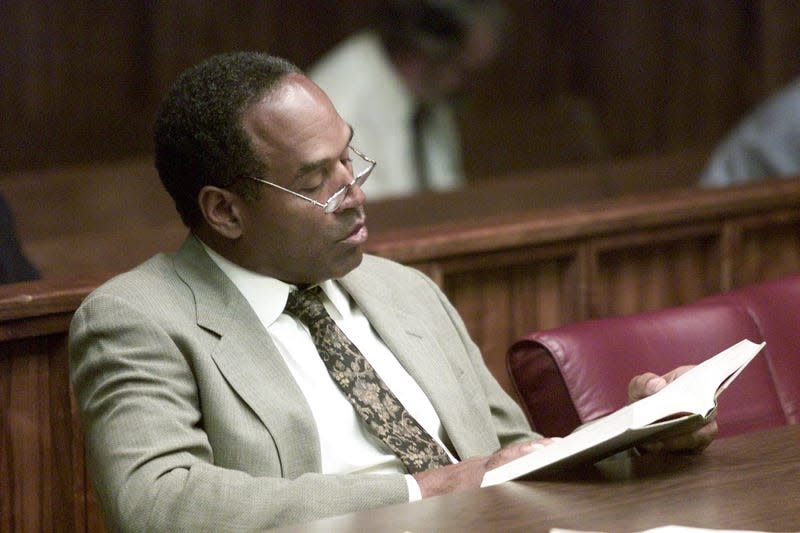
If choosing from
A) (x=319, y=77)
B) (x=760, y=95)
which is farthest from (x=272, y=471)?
(x=760, y=95)

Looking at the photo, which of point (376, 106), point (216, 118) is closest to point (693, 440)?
point (216, 118)

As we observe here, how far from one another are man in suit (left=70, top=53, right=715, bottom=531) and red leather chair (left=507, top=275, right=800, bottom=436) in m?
0.15

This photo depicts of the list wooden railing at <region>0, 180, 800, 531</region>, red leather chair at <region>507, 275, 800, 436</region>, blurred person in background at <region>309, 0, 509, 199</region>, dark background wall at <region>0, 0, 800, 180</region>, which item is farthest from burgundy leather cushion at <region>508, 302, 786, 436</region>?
dark background wall at <region>0, 0, 800, 180</region>

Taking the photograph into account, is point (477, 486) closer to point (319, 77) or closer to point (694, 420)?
point (694, 420)

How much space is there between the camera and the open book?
176cm

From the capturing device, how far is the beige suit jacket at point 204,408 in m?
1.95

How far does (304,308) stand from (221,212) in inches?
8.4

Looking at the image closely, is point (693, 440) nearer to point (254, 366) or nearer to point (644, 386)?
point (644, 386)

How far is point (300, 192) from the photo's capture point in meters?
2.26

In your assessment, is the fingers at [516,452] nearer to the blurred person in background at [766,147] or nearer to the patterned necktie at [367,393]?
the patterned necktie at [367,393]

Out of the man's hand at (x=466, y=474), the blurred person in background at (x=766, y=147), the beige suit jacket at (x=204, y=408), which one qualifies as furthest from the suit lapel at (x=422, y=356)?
the blurred person in background at (x=766, y=147)

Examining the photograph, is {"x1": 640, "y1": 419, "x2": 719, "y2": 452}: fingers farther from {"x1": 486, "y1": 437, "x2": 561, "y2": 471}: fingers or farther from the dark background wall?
the dark background wall

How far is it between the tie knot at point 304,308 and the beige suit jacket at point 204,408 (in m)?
0.10

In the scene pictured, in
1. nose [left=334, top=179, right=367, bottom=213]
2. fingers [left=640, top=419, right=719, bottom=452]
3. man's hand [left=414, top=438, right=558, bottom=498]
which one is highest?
nose [left=334, top=179, right=367, bottom=213]
